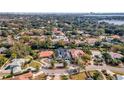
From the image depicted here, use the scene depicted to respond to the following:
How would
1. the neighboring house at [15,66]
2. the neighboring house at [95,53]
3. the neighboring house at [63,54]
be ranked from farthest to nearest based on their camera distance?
the neighboring house at [95,53] < the neighboring house at [63,54] < the neighboring house at [15,66]

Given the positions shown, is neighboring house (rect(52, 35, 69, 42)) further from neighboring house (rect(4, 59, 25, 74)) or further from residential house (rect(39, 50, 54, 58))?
neighboring house (rect(4, 59, 25, 74))

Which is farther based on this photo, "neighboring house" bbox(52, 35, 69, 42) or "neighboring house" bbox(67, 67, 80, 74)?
"neighboring house" bbox(52, 35, 69, 42)

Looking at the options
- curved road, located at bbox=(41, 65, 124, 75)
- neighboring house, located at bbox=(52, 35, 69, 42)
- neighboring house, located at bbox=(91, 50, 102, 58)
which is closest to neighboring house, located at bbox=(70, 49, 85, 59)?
neighboring house, located at bbox=(91, 50, 102, 58)

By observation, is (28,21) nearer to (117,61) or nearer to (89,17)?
(89,17)

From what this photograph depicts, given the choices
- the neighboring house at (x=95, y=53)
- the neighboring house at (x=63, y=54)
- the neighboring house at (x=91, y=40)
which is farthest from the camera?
the neighboring house at (x=91, y=40)

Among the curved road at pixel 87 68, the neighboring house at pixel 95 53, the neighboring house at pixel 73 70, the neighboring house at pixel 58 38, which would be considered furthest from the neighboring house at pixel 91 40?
the neighboring house at pixel 73 70

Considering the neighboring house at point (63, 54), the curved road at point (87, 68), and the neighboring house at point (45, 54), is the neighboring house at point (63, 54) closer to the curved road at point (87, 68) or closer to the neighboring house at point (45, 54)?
the neighboring house at point (45, 54)
